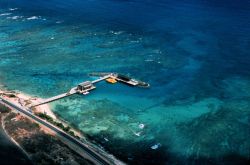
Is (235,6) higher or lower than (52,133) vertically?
higher

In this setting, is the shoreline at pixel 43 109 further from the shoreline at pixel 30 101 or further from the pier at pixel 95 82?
the pier at pixel 95 82

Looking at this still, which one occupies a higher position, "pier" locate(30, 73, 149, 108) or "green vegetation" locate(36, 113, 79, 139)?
"pier" locate(30, 73, 149, 108)

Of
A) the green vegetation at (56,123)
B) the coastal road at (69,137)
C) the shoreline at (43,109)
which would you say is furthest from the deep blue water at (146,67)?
the coastal road at (69,137)

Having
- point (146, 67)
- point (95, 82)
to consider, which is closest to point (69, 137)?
point (95, 82)

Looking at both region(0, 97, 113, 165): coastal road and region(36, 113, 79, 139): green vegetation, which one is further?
region(36, 113, 79, 139): green vegetation

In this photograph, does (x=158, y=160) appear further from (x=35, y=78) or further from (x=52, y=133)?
(x=35, y=78)

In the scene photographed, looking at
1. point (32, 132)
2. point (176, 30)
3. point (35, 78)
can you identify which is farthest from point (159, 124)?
point (176, 30)

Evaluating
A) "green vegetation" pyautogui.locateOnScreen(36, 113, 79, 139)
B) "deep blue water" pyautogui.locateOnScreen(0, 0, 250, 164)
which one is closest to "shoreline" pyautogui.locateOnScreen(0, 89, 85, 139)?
"green vegetation" pyautogui.locateOnScreen(36, 113, 79, 139)

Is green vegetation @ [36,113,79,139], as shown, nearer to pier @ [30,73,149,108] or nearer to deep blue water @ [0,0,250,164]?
deep blue water @ [0,0,250,164]
